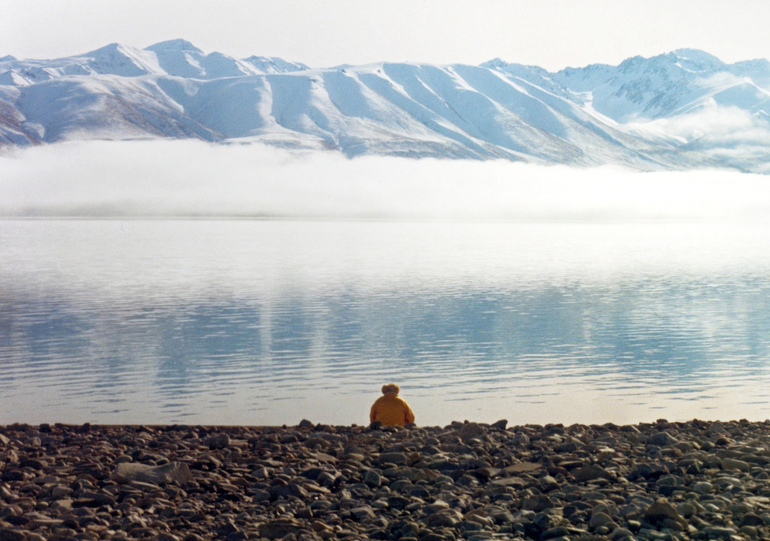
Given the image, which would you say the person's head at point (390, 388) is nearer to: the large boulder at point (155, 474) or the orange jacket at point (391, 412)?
the orange jacket at point (391, 412)

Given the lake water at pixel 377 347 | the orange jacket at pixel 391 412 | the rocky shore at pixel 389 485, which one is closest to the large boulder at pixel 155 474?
the rocky shore at pixel 389 485

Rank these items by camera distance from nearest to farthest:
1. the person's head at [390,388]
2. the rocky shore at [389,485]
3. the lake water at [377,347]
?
the rocky shore at [389,485] → the person's head at [390,388] → the lake water at [377,347]

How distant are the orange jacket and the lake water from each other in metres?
2.43

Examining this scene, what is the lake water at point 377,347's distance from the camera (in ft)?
56.6

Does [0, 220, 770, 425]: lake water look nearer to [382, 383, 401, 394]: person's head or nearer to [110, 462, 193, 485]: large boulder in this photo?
[382, 383, 401, 394]: person's head

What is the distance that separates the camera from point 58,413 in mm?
16656

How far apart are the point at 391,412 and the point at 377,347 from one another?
11.7 meters

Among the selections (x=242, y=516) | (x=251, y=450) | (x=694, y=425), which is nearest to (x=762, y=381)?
(x=694, y=425)

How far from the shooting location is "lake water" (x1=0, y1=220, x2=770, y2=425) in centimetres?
1725

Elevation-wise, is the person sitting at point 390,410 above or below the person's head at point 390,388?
below

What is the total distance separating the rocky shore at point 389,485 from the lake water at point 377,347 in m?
4.44

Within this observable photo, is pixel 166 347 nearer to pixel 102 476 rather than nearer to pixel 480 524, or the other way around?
pixel 102 476

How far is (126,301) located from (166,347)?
13803mm

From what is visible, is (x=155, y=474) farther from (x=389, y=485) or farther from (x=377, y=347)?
(x=377, y=347)
